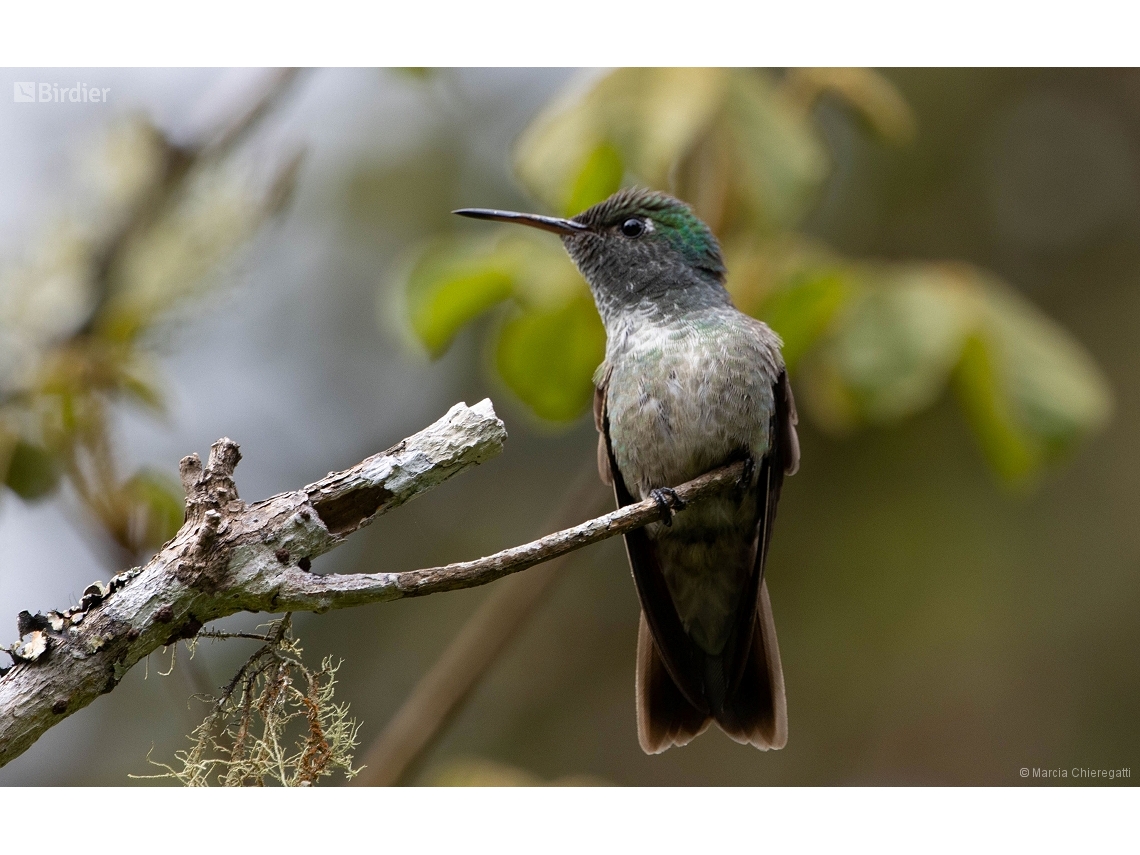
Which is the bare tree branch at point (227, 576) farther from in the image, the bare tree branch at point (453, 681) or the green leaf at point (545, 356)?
the bare tree branch at point (453, 681)

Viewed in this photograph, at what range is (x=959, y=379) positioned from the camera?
9.35 ft

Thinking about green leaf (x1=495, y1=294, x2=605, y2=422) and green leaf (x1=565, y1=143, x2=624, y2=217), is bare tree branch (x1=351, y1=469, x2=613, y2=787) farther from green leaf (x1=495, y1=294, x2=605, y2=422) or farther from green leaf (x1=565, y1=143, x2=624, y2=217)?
green leaf (x1=565, y1=143, x2=624, y2=217)

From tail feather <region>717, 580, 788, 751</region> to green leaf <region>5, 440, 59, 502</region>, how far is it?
177 centimetres

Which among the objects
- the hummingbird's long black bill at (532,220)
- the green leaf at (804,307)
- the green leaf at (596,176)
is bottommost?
the green leaf at (804,307)

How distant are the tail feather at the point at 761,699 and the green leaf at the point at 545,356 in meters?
0.74

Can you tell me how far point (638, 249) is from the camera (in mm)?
3078

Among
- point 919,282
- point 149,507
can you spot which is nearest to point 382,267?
point 149,507

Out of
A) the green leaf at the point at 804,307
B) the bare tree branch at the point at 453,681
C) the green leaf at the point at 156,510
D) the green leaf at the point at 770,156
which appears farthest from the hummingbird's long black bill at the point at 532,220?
the green leaf at the point at 156,510

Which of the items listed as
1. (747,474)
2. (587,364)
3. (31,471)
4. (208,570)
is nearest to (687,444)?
(747,474)

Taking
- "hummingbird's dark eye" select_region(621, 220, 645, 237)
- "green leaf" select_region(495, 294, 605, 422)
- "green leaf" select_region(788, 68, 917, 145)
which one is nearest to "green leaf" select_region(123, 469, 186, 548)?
"green leaf" select_region(495, 294, 605, 422)

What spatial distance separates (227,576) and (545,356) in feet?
3.82

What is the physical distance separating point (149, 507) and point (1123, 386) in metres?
3.43

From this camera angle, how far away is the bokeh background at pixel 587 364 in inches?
99.0

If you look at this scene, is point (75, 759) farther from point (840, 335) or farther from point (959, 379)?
point (959, 379)
